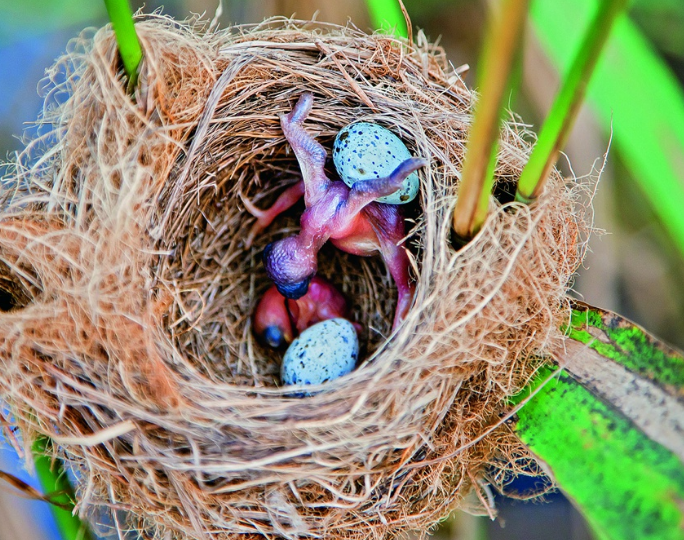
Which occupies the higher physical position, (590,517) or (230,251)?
(590,517)

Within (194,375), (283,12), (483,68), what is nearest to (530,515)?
(194,375)

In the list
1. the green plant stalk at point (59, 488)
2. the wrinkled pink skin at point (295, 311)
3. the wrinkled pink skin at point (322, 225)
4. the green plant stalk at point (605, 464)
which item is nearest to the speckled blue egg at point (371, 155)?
the wrinkled pink skin at point (322, 225)

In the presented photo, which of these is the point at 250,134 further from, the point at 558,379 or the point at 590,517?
the point at 590,517

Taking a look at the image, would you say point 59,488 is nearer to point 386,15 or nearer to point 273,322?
point 273,322

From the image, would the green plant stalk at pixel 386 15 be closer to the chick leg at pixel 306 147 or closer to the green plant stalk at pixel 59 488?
the chick leg at pixel 306 147

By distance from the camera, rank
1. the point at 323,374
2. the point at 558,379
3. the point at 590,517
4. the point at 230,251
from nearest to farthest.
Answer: the point at 590,517 → the point at 558,379 → the point at 323,374 → the point at 230,251
